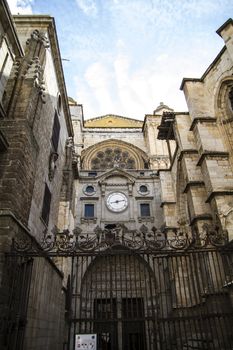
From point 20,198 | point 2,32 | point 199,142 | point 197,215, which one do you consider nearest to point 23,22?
point 2,32

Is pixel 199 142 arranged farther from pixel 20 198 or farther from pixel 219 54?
pixel 20 198

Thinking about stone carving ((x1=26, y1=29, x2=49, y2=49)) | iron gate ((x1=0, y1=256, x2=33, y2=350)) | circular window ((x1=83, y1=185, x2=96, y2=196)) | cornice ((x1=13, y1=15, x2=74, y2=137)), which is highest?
cornice ((x1=13, y1=15, x2=74, y2=137))

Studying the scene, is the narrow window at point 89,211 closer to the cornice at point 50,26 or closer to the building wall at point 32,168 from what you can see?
the building wall at point 32,168

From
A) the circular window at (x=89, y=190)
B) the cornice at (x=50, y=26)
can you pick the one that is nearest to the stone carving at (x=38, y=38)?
the cornice at (x=50, y=26)

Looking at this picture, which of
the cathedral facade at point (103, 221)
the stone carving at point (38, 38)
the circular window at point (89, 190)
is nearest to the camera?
the cathedral facade at point (103, 221)

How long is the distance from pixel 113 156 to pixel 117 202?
8077 millimetres

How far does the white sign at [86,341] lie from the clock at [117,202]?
44.7 feet

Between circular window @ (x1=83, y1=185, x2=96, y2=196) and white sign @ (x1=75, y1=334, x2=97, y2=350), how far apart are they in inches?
566

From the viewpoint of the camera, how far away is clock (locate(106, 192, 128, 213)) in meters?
19.6

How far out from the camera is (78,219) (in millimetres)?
19062

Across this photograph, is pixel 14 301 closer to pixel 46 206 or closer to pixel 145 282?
pixel 145 282

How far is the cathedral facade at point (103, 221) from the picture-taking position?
6.35 meters

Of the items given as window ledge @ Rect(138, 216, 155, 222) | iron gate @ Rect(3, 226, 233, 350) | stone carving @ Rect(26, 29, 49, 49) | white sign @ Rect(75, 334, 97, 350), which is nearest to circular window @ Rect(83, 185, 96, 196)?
window ledge @ Rect(138, 216, 155, 222)

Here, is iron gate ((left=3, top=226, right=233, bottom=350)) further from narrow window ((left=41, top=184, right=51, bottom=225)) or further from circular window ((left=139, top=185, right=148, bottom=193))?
circular window ((left=139, top=185, right=148, bottom=193))
